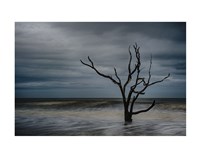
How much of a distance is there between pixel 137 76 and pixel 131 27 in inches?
32.7

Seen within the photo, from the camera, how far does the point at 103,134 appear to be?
5148 mm

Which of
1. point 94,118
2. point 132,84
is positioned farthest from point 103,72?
point 94,118

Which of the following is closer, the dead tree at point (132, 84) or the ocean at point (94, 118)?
the ocean at point (94, 118)

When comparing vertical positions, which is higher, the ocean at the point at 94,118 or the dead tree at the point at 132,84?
the dead tree at the point at 132,84

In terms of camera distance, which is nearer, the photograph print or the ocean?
the ocean

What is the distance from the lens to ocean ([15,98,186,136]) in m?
5.19

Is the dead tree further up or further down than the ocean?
further up

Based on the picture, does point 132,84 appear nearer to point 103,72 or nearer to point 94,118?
point 103,72

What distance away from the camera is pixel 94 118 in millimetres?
5449

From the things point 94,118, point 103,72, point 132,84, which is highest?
point 103,72

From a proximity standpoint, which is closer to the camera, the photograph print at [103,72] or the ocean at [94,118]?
the ocean at [94,118]

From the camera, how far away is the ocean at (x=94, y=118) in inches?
204
